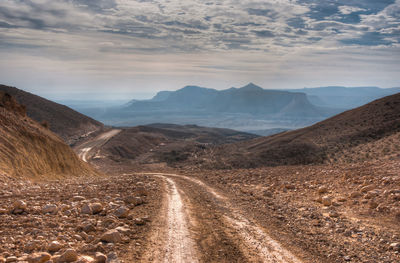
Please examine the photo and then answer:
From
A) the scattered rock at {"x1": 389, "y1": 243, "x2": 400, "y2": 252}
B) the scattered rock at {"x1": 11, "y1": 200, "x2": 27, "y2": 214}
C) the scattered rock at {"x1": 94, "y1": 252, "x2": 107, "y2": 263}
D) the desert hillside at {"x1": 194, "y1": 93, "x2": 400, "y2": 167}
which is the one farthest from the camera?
the desert hillside at {"x1": 194, "y1": 93, "x2": 400, "y2": 167}

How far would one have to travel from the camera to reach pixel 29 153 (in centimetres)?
1898

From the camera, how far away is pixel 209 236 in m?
7.66

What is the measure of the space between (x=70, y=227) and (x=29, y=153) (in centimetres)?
1468

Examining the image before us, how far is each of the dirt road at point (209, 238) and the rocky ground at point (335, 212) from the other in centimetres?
67

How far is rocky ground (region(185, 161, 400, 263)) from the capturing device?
7.12 metres

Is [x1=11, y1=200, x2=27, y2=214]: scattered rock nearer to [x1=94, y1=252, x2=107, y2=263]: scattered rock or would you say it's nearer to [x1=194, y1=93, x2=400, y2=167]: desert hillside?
[x1=94, y1=252, x2=107, y2=263]: scattered rock

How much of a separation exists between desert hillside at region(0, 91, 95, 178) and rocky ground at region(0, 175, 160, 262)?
556cm

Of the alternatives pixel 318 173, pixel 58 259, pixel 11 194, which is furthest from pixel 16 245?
pixel 318 173

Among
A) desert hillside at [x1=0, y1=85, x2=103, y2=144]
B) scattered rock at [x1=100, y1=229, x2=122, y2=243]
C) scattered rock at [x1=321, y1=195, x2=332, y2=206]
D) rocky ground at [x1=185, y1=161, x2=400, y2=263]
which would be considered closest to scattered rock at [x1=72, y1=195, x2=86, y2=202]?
scattered rock at [x1=100, y1=229, x2=122, y2=243]

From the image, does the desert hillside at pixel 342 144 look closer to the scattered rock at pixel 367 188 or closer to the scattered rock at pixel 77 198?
the scattered rock at pixel 367 188

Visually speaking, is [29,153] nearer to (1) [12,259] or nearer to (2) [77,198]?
(2) [77,198]

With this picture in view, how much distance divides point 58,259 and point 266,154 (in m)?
35.5

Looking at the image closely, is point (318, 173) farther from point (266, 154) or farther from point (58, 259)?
point (266, 154)

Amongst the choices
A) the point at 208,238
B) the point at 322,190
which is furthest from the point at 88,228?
the point at 322,190
